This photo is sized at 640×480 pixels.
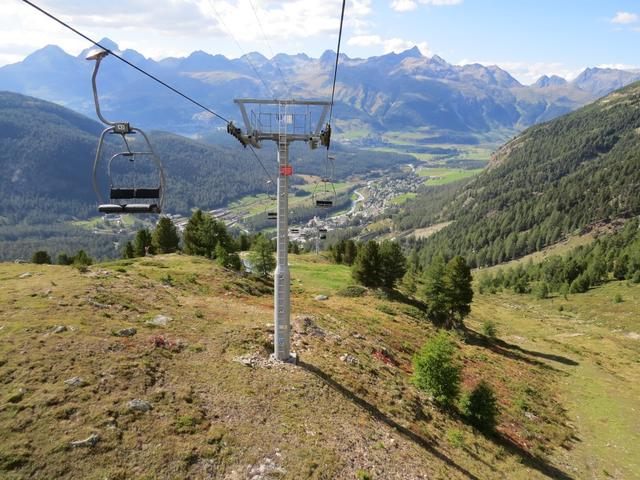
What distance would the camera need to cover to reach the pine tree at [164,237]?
271 feet

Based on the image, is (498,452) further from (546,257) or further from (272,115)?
(546,257)

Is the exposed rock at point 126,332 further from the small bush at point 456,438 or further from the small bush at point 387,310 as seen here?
the small bush at point 387,310

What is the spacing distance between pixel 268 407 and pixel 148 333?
1148cm

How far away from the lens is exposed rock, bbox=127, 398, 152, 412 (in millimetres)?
20078

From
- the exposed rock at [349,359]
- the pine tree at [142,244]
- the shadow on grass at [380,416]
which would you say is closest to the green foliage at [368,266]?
the exposed rock at [349,359]

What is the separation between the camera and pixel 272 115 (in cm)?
2494

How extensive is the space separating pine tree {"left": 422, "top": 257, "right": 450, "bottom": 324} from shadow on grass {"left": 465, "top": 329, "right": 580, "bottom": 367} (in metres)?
5.68

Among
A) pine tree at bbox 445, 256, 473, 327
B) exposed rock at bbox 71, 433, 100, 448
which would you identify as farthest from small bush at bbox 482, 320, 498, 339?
exposed rock at bbox 71, 433, 100, 448

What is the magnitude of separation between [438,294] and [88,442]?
5864 cm

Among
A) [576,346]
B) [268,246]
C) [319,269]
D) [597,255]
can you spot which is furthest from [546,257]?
[268,246]

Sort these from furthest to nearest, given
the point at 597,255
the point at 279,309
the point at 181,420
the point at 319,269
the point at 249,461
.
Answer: the point at 597,255 → the point at 319,269 → the point at 279,309 → the point at 181,420 → the point at 249,461

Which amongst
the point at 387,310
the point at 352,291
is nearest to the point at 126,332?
the point at 387,310

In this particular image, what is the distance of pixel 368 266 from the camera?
252 feet

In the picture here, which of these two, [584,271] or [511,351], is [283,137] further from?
[584,271]
